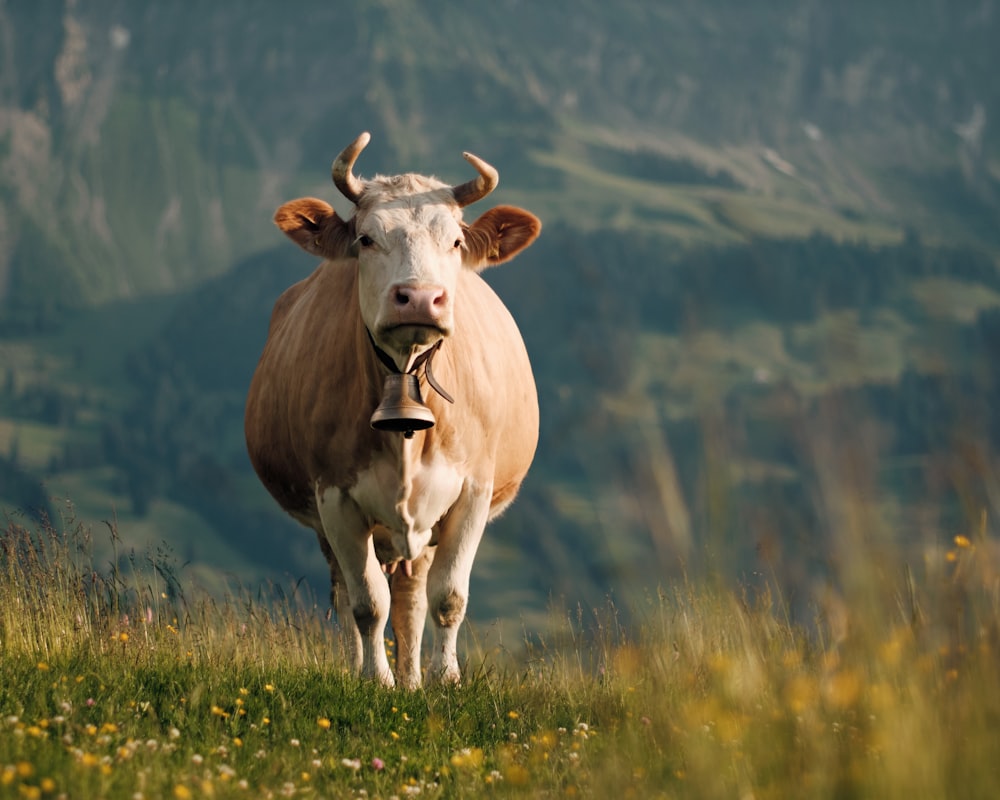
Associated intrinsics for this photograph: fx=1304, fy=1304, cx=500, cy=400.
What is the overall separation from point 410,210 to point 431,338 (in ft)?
3.37

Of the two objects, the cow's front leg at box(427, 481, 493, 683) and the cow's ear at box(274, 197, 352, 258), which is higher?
the cow's ear at box(274, 197, 352, 258)

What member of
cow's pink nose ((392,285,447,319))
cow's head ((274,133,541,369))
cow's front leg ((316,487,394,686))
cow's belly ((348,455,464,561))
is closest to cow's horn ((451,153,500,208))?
cow's head ((274,133,541,369))

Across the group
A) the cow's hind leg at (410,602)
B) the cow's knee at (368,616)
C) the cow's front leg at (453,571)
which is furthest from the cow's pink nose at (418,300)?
the cow's hind leg at (410,602)

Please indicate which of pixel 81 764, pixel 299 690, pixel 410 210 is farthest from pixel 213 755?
pixel 410 210

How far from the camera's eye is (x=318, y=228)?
8.70m

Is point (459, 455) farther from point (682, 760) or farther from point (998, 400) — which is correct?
point (998, 400)

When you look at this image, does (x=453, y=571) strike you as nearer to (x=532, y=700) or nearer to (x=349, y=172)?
(x=532, y=700)

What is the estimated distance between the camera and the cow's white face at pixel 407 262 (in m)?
7.57

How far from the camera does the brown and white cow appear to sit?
317 inches

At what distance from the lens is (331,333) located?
9211mm

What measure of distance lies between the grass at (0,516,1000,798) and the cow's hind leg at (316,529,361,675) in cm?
31

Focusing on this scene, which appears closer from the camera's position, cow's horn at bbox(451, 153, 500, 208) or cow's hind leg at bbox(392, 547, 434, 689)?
cow's horn at bbox(451, 153, 500, 208)

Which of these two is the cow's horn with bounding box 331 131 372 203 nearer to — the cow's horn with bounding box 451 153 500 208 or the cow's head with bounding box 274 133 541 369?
the cow's head with bounding box 274 133 541 369

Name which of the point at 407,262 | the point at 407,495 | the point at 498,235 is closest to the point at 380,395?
the point at 407,495
